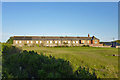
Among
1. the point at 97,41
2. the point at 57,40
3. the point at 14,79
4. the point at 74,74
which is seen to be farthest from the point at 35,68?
the point at 97,41

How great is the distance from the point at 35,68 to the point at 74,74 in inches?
85.5

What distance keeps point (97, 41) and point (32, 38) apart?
27.6 meters

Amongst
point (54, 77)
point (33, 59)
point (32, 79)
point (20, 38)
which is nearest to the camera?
point (54, 77)

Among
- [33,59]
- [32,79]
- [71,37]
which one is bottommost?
[32,79]

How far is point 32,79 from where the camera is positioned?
608 cm

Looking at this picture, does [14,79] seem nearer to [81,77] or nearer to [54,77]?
[54,77]

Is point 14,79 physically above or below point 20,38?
below

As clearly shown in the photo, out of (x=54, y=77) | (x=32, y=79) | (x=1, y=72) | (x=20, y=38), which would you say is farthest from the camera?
(x=20, y=38)

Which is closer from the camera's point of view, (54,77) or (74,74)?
(54,77)

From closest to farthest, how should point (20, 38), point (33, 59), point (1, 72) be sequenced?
point (1, 72)
point (33, 59)
point (20, 38)

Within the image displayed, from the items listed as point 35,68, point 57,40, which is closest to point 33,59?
point 35,68

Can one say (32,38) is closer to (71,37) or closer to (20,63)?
(71,37)

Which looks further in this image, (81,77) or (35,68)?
(35,68)

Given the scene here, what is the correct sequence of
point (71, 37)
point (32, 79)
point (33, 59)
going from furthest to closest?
point (71, 37)
point (33, 59)
point (32, 79)
